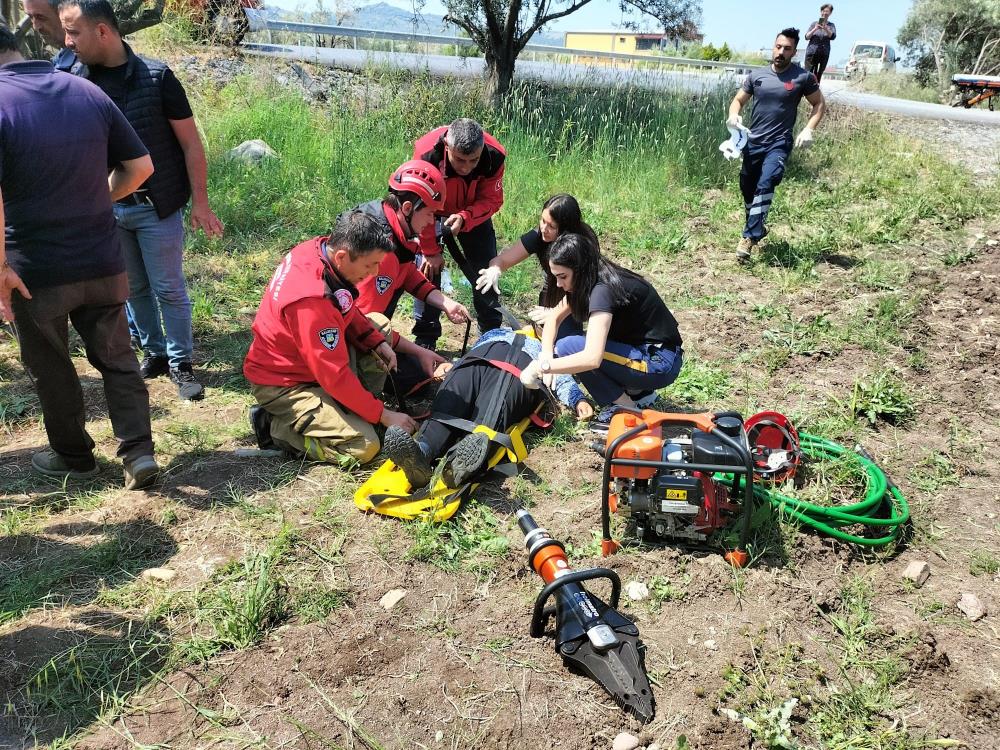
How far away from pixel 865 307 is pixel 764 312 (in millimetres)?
813

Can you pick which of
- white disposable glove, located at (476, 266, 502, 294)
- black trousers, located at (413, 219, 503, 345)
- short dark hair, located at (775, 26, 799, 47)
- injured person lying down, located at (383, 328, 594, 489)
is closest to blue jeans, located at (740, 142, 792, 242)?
short dark hair, located at (775, 26, 799, 47)

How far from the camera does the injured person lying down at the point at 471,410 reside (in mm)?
3314

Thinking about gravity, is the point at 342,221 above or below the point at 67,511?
above

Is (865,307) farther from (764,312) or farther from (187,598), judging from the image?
(187,598)

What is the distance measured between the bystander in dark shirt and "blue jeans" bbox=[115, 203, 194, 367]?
939mm

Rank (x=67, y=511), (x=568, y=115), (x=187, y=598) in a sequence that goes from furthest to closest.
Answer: (x=568, y=115) → (x=67, y=511) → (x=187, y=598)

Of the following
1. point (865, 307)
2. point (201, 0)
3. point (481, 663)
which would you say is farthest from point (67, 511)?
point (201, 0)

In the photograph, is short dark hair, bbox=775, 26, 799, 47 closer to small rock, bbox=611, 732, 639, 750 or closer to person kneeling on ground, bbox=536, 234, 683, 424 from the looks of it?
person kneeling on ground, bbox=536, 234, 683, 424

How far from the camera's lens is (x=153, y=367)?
182 inches

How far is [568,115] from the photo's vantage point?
1009 centimetres

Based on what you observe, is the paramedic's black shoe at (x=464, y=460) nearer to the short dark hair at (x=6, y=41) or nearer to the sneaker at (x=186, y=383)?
the sneaker at (x=186, y=383)

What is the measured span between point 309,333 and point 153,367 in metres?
1.82

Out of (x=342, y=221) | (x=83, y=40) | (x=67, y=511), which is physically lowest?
(x=67, y=511)

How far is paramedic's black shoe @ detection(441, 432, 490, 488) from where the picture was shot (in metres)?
3.33
